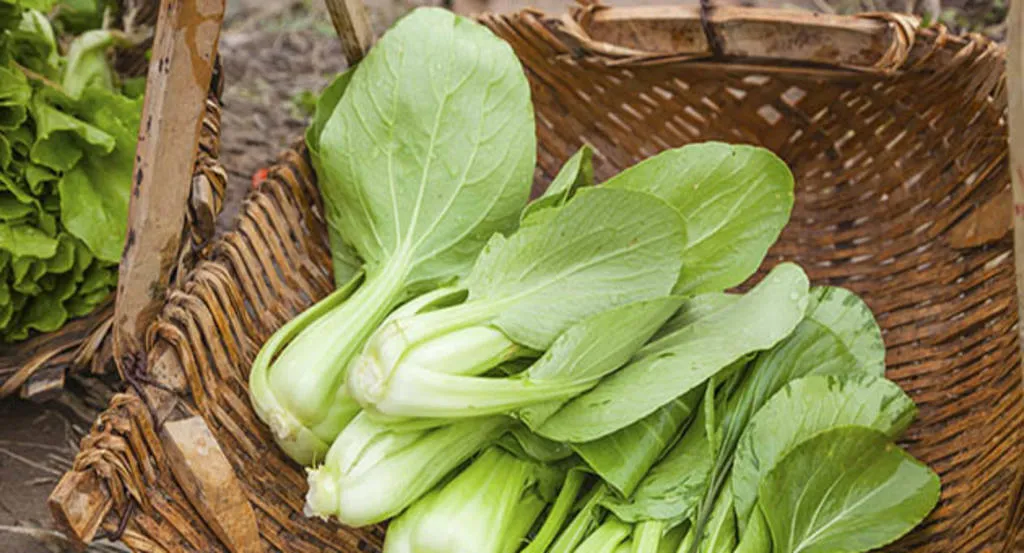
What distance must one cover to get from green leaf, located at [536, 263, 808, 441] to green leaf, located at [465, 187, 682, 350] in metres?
0.07

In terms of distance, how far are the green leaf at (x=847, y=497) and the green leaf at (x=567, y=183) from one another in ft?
1.44

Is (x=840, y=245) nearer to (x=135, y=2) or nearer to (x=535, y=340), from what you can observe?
(x=535, y=340)

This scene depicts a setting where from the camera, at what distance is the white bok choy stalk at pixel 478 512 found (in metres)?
1.13

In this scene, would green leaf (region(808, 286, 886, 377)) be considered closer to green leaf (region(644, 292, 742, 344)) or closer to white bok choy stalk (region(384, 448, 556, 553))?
green leaf (region(644, 292, 742, 344))

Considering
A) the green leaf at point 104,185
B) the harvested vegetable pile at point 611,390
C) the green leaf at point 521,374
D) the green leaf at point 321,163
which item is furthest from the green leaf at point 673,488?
the green leaf at point 104,185

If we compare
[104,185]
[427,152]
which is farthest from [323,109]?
[104,185]

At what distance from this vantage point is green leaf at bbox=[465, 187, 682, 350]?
47.1 inches

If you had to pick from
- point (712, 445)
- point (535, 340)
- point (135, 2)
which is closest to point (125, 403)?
point (535, 340)

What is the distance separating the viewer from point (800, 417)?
1.18 metres

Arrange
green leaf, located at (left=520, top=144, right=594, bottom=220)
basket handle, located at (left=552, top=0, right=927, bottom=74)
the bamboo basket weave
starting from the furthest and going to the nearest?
basket handle, located at (left=552, top=0, right=927, bottom=74), green leaf, located at (left=520, top=144, right=594, bottom=220), the bamboo basket weave

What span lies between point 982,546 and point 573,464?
47cm

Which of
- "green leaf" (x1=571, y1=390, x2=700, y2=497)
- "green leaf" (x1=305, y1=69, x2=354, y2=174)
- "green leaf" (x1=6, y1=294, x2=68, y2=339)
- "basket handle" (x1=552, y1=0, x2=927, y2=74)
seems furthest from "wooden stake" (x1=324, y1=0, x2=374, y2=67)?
"green leaf" (x1=571, y1=390, x2=700, y2=497)

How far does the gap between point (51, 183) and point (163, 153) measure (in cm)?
41

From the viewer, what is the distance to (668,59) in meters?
1.57
